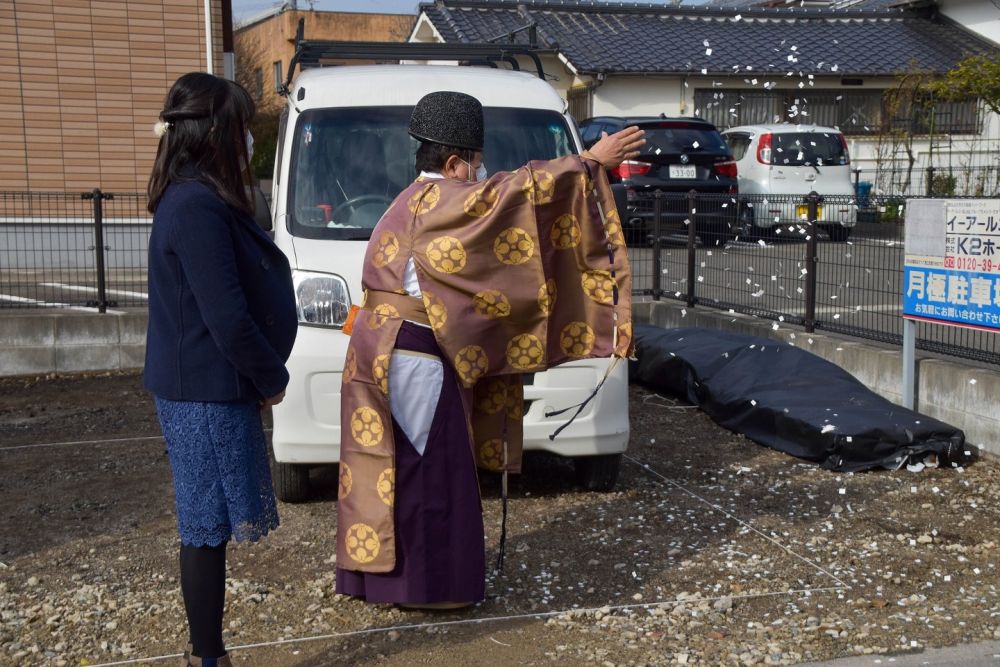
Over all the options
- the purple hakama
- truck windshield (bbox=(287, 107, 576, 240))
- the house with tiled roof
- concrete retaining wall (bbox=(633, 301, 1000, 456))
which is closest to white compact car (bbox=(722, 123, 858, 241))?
the house with tiled roof

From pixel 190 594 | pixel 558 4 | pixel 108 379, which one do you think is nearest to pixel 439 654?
pixel 190 594

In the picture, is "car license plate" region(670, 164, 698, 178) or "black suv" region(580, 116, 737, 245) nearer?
"black suv" region(580, 116, 737, 245)

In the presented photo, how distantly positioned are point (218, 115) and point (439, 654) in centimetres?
193

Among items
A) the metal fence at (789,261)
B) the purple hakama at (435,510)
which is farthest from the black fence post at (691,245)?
the purple hakama at (435,510)

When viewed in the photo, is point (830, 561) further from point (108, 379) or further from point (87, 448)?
point (108, 379)

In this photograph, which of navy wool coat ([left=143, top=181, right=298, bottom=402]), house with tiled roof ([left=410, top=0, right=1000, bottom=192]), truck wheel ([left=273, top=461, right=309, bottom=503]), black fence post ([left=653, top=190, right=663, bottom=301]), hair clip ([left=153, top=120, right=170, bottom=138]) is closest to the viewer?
navy wool coat ([left=143, top=181, right=298, bottom=402])

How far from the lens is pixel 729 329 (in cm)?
867

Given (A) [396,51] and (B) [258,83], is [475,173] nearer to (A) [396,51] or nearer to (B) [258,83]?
(A) [396,51]

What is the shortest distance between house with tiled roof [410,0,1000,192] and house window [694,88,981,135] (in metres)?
0.02

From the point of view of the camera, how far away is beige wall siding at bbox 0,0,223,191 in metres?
12.8

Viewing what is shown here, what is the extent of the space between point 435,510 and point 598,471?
70.0 inches

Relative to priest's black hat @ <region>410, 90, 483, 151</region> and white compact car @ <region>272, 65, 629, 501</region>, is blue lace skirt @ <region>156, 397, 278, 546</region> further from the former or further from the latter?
white compact car @ <region>272, 65, 629, 501</region>

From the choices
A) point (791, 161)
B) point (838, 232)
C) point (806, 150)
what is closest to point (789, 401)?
point (838, 232)

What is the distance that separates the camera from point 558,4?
24.0m
